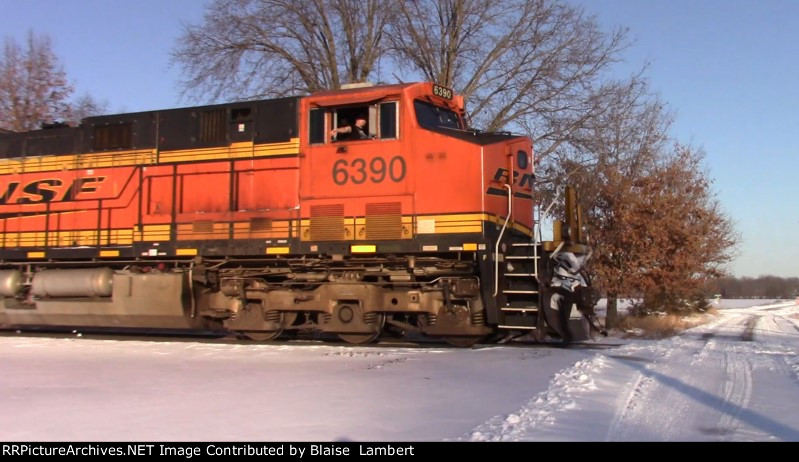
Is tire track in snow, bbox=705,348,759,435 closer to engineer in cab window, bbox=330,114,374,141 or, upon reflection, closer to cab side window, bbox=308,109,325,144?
engineer in cab window, bbox=330,114,374,141

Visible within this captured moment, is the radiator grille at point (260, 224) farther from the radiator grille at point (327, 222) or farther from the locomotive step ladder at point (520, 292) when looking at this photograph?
the locomotive step ladder at point (520, 292)

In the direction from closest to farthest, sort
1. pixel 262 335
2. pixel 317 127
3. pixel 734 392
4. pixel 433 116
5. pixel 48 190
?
pixel 734 392 < pixel 433 116 < pixel 317 127 < pixel 262 335 < pixel 48 190

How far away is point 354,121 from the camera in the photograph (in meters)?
10.3

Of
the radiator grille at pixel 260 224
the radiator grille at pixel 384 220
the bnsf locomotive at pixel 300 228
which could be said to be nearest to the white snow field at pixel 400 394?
the bnsf locomotive at pixel 300 228

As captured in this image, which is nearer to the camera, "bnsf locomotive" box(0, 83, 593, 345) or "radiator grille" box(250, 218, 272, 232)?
"bnsf locomotive" box(0, 83, 593, 345)

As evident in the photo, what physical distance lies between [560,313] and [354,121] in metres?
4.43

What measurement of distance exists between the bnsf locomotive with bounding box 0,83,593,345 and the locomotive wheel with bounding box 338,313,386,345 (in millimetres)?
33

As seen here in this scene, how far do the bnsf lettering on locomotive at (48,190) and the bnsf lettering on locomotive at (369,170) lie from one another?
5134 millimetres

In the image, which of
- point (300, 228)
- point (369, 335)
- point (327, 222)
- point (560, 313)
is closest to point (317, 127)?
point (327, 222)

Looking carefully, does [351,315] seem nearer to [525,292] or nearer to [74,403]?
[525,292]

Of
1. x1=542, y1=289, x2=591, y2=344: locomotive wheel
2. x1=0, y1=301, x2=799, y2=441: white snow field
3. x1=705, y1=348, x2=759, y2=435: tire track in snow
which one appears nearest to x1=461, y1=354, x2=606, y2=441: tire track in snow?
x1=0, y1=301, x2=799, y2=441: white snow field

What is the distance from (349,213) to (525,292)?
3.03m

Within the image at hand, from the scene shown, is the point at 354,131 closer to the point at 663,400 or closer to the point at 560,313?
the point at 560,313

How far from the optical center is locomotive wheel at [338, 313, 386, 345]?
10.3m
